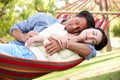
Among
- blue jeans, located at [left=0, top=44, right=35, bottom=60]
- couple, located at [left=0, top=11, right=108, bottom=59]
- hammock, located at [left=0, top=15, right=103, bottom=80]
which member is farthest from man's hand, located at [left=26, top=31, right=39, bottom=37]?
hammock, located at [left=0, top=15, right=103, bottom=80]

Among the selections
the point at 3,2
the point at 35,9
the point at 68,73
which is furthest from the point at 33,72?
the point at 35,9

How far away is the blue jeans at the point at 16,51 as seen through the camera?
6.16ft

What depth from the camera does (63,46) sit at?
1.96m

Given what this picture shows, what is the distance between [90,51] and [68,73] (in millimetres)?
2130

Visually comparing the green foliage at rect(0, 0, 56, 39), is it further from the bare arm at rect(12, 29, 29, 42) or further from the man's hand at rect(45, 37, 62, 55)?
the man's hand at rect(45, 37, 62, 55)

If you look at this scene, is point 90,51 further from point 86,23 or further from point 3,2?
point 3,2

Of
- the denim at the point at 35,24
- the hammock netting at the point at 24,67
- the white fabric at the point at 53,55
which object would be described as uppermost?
the denim at the point at 35,24

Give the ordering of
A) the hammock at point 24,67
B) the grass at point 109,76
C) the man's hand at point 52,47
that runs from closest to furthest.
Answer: the hammock at point 24,67
the man's hand at point 52,47
the grass at point 109,76

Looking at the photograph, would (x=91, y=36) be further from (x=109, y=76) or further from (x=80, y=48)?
(x=109, y=76)

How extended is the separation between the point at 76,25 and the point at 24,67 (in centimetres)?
37

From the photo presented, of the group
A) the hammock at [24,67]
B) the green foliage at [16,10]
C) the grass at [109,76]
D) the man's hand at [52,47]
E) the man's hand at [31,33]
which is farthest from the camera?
the green foliage at [16,10]

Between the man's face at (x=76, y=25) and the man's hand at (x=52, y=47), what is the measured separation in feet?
0.44

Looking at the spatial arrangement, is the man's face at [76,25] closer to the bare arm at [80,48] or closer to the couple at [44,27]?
the couple at [44,27]

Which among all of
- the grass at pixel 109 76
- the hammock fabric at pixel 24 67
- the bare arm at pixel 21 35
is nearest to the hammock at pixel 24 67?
the hammock fabric at pixel 24 67
